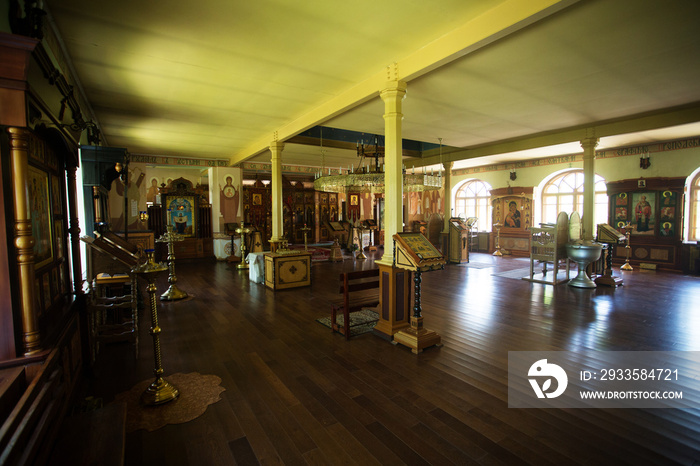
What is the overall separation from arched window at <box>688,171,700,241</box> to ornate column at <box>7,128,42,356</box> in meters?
13.0

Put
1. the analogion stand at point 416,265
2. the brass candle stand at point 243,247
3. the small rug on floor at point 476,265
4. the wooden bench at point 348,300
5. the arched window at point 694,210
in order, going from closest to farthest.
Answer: the analogion stand at point 416,265 → the wooden bench at point 348,300 → the arched window at point 694,210 → the brass candle stand at point 243,247 → the small rug on floor at point 476,265

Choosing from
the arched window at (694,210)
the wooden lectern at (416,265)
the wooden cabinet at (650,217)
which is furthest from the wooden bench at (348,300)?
the arched window at (694,210)

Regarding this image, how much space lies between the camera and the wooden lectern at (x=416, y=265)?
3611 mm

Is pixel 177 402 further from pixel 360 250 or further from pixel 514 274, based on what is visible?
pixel 360 250

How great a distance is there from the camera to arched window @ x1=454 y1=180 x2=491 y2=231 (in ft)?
46.1

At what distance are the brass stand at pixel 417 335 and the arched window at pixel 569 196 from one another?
30.5 ft

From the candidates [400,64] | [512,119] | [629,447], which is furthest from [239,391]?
[512,119]

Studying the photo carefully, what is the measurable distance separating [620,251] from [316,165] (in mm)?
10651

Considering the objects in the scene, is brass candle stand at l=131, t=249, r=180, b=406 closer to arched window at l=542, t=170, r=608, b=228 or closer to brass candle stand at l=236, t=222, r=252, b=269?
brass candle stand at l=236, t=222, r=252, b=269

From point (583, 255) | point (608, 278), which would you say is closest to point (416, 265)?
point (583, 255)

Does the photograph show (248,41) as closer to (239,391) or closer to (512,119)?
(239,391)

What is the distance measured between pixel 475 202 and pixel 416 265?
12109 mm

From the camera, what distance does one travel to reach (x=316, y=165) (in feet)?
44.8

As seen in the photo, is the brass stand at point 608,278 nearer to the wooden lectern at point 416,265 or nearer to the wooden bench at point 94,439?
the wooden lectern at point 416,265
